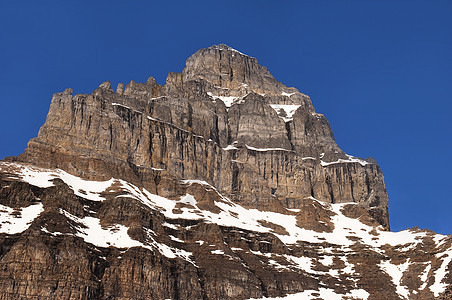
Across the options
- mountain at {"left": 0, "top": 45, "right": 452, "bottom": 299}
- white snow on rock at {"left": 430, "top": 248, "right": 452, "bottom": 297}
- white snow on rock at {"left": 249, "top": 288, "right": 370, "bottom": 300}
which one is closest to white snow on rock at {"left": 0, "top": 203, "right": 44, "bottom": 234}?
mountain at {"left": 0, "top": 45, "right": 452, "bottom": 299}

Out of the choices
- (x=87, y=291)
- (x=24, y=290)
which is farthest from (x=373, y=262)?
(x=24, y=290)

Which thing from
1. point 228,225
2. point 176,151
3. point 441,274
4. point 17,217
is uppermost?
point 176,151

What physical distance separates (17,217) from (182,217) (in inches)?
Answer: 1566

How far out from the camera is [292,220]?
171 metres

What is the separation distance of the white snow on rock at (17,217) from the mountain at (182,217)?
36 centimetres

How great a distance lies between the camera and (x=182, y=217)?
475 ft

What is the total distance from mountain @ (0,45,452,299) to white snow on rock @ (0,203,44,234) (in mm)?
360

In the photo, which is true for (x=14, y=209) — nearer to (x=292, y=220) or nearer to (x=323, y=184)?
(x=292, y=220)

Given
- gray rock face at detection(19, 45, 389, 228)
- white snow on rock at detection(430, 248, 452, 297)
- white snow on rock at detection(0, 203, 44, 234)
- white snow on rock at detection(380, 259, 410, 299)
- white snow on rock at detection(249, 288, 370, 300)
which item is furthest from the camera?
gray rock face at detection(19, 45, 389, 228)

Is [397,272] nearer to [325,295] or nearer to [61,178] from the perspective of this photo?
[325,295]

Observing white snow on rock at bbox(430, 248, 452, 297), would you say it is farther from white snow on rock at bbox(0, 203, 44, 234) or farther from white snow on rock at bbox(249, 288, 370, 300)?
white snow on rock at bbox(0, 203, 44, 234)

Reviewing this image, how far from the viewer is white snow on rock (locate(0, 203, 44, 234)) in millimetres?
112125

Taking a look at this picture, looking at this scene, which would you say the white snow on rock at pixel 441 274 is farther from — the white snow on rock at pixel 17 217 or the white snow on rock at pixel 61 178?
the white snow on rock at pixel 17 217

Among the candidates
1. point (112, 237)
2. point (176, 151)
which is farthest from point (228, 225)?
point (176, 151)
